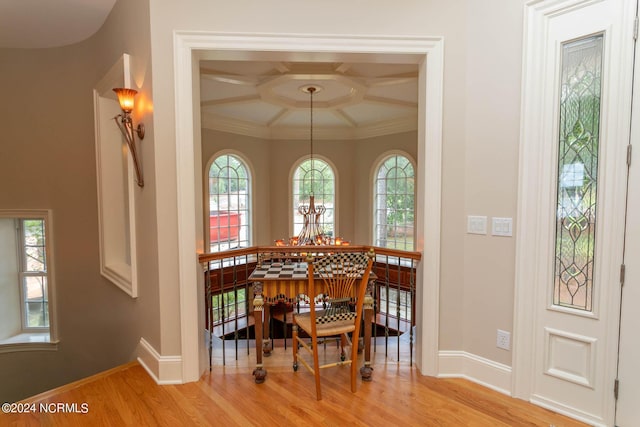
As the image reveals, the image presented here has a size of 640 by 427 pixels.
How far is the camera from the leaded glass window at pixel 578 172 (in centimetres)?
199

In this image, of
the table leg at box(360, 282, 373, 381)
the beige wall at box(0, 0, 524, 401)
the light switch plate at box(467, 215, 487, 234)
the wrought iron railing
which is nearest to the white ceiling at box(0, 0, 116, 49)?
the beige wall at box(0, 0, 524, 401)

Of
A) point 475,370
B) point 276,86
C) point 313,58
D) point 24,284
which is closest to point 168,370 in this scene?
point 475,370

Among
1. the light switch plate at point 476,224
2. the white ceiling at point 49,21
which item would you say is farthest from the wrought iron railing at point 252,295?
the white ceiling at point 49,21

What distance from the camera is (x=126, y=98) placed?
8.18 ft

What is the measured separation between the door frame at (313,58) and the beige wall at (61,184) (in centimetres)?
162

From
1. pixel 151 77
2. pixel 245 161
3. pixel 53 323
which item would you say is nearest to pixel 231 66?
pixel 151 77

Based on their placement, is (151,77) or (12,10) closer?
(151,77)

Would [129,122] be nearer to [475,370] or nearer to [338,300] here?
[338,300]

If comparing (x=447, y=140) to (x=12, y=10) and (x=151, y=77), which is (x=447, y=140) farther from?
(x=12, y=10)

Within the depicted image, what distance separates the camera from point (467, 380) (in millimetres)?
2469

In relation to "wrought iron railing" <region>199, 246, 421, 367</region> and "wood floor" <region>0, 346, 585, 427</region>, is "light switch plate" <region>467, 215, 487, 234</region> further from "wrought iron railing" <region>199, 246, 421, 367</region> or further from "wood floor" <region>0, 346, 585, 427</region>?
"wood floor" <region>0, 346, 585, 427</region>

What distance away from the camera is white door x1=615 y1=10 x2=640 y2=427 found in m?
1.86

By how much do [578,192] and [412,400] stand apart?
68.2 inches

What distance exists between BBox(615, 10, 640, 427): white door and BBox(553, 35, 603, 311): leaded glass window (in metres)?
0.16
